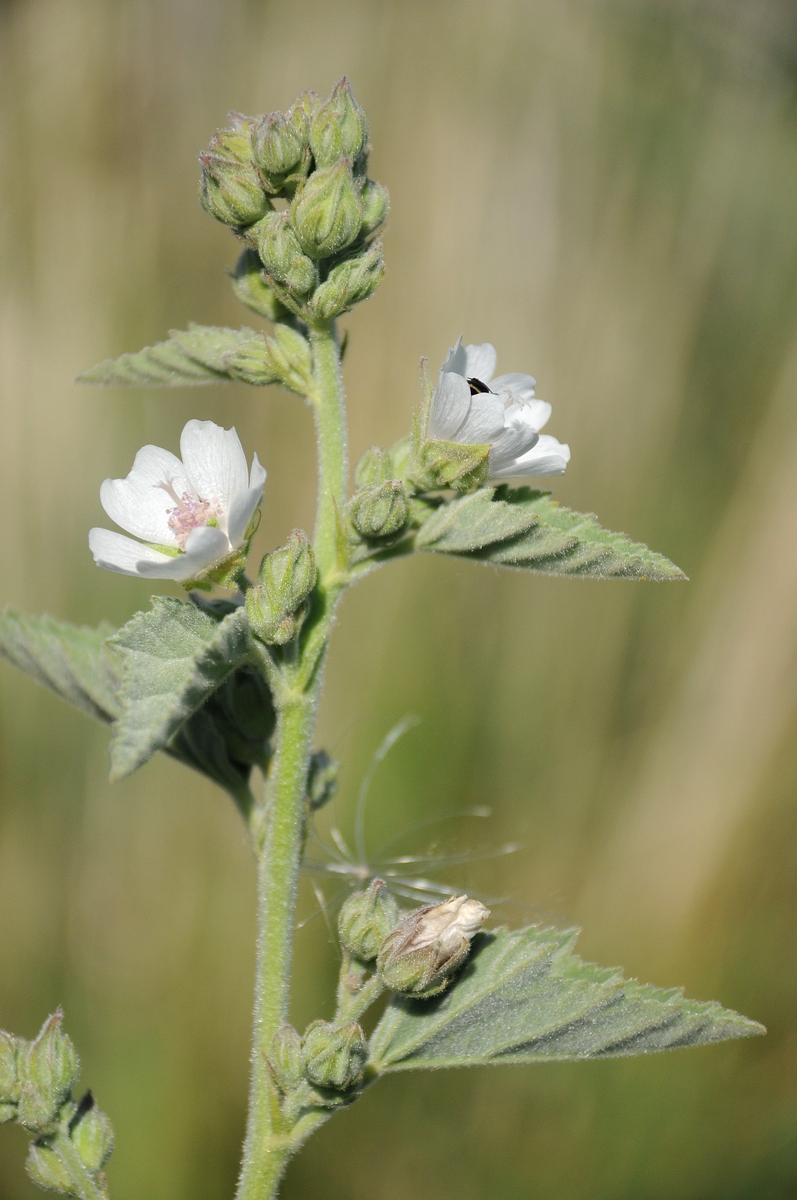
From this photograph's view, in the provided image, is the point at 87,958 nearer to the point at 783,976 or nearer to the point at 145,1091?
the point at 145,1091

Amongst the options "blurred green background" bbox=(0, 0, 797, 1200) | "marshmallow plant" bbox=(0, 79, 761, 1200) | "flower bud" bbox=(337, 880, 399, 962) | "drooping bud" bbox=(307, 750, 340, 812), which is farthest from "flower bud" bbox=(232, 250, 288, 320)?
"blurred green background" bbox=(0, 0, 797, 1200)

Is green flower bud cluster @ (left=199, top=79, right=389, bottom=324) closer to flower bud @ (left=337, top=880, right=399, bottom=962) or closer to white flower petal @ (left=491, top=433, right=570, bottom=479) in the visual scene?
white flower petal @ (left=491, top=433, right=570, bottom=479)

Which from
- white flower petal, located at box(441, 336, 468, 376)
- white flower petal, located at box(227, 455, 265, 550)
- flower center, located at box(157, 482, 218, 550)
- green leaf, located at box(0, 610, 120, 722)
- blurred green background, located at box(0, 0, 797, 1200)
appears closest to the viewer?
white flower petal, located at box(227, 455, 265, 550)

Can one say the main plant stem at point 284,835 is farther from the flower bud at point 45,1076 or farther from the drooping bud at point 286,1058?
the flower bud at point 45,1076

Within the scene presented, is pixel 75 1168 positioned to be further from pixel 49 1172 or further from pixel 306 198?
pixel 306 198

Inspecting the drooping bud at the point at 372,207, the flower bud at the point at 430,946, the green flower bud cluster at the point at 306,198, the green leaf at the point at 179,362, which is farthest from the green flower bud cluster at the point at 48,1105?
the drooping bud at the point at 372,207

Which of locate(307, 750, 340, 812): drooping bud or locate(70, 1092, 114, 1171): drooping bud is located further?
locate(307, 750, 340, 812): drooping bud
